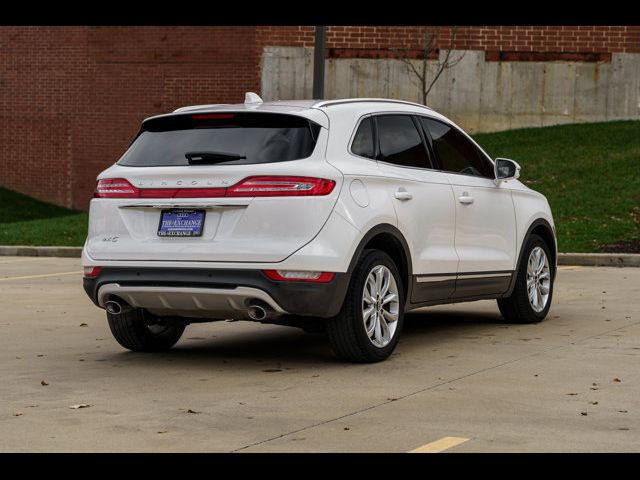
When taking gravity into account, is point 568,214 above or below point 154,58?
below

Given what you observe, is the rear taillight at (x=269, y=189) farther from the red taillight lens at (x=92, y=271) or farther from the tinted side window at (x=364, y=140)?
the red taillight lens at (x=92, y=271)

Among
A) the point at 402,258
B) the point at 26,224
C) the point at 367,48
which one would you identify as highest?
the point at 367,48

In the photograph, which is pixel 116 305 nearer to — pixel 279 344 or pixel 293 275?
pixel 293 275

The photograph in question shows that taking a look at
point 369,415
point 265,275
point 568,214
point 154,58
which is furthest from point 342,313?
point 154,58

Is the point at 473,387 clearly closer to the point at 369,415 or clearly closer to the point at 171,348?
the point at 369,415

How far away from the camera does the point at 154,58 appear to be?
31172mm

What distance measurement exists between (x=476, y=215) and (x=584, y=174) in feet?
52.2

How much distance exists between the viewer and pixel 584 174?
25812mm

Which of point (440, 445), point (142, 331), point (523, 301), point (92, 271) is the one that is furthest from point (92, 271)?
point (523, 301)

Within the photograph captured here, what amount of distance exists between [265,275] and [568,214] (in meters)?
15.4

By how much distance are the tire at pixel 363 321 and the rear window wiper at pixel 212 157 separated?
3.54ft

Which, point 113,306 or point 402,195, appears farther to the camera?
point 402,195

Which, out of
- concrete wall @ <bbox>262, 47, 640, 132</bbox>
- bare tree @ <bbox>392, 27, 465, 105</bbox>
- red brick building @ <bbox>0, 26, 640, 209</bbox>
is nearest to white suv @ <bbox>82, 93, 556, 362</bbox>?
bare tree @ <bbox>392, 27, 465, 105</bbox>
